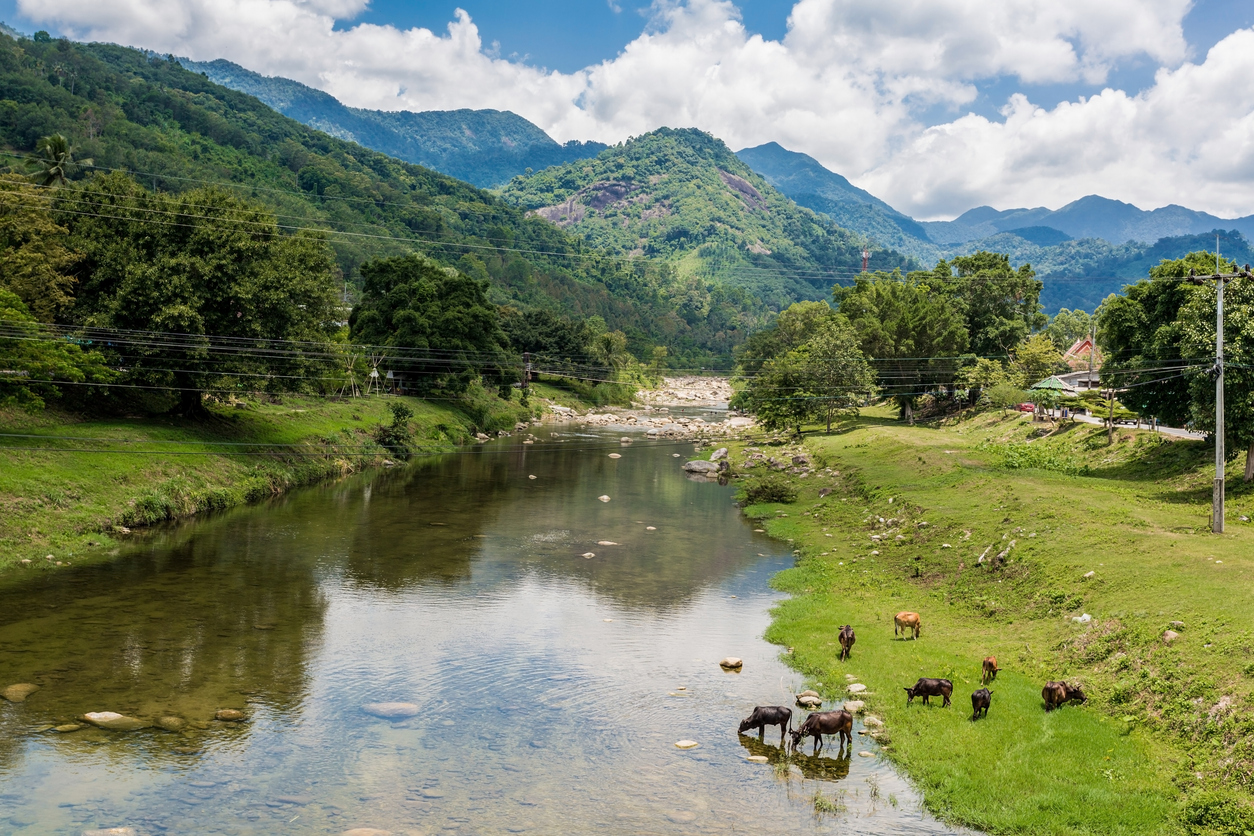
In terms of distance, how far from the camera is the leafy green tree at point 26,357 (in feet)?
126

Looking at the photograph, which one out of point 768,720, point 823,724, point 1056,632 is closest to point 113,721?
point 768,720

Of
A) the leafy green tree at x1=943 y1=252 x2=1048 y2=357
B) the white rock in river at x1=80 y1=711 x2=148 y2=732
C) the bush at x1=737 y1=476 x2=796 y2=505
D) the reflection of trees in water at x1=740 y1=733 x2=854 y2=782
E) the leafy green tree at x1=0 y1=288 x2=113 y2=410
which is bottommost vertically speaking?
the reflection of trees in water at x1=740 y1=733 x2=854 y2=782

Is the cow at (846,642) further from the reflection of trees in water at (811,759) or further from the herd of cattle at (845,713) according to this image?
the reflection of trees in water at (811,759)

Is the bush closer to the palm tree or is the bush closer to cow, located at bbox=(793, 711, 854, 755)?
cow, located at bbox=(793, 711, 854, 755)

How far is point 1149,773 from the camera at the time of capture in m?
16.0

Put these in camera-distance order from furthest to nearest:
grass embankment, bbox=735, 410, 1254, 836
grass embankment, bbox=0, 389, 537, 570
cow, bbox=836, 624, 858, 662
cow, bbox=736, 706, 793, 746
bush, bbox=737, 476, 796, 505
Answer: bush, bbox=737, 476, 796, 505 < grass embankment, bbox=0, 389, 537, 570 < cow, bbox=836, 624, 858, 662 < cow, bbox=736, 706, 793, 746 < grass embankment, bbox=735, 410, 1254, 836

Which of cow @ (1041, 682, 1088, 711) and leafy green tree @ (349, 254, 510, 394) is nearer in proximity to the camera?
cow @ (1041, 682, 1088, 711)

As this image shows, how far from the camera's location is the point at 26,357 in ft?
129

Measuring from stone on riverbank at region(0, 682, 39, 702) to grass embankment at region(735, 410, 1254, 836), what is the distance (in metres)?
20.8

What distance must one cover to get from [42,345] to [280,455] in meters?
16.6

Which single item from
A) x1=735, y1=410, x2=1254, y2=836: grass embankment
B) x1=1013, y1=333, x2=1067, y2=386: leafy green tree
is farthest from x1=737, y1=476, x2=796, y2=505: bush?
x1=1013, y1=333, x2=1067, y2=386: leafy green tree

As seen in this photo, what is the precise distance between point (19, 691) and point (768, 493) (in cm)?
4240

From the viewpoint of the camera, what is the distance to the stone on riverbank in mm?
20438

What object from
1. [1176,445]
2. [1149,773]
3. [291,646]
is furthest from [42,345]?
[1176,445]
